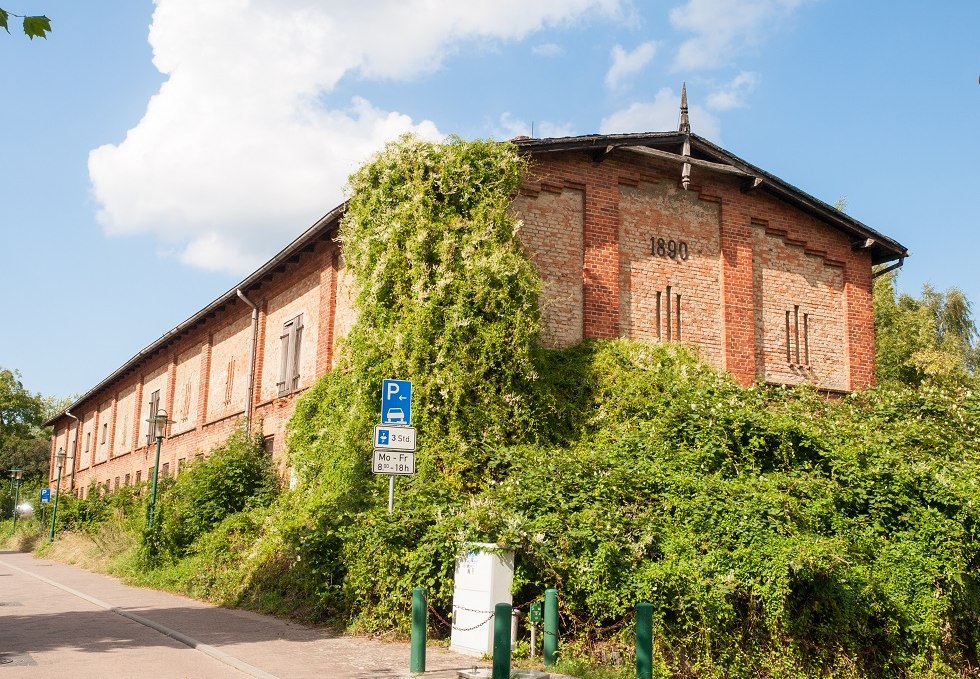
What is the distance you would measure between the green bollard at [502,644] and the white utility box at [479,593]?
150 cm

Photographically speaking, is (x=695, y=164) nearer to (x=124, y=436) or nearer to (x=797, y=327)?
(x=797, y=327)

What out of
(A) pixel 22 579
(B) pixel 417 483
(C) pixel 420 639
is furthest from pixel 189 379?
(C) pixel 420 639

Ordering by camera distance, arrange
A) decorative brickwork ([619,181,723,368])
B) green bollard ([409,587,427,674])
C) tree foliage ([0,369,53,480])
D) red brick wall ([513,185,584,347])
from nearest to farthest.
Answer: green bollard ([409,587,427,674]) → red brick wall ([513,185,584,347]) → decorative brickwork ([619,181,723,368]) → tree foliage ([0,369,53,480])

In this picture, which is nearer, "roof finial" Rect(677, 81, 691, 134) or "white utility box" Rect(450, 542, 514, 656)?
"white utility box" Rect(450, 542, 514, 656)

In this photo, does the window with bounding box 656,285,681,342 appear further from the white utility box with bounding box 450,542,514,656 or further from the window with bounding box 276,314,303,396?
the white utility box with bounding box 450,542,514,656

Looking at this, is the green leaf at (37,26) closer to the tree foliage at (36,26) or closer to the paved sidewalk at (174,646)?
the tree foliage at (36,26)

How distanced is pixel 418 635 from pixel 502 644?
1105 mm

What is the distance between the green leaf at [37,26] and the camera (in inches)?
272

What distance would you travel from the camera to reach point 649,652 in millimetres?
7234

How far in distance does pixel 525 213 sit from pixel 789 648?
9.44m

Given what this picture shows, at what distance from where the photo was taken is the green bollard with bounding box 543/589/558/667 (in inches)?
345

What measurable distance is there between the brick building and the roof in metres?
0.04

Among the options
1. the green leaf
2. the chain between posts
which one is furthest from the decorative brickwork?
the green leaf

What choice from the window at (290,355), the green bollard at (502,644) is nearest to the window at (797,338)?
the window at (290,355)
